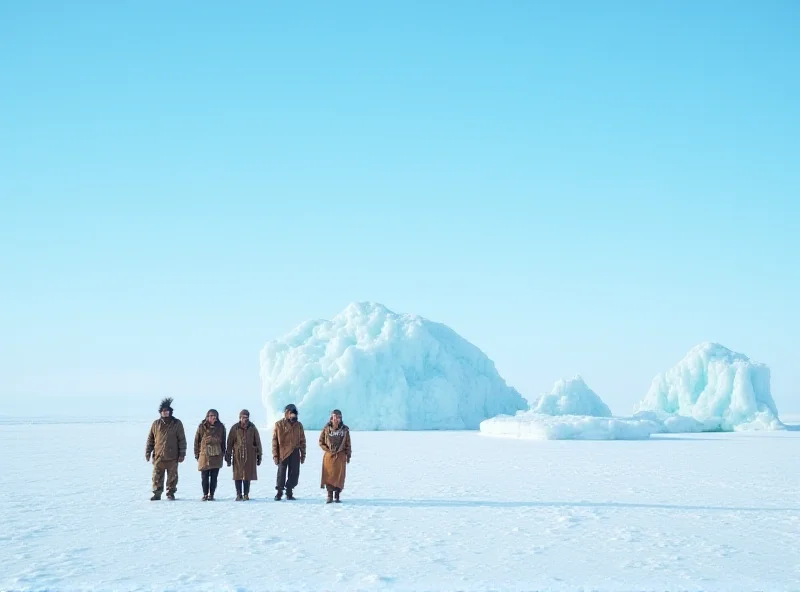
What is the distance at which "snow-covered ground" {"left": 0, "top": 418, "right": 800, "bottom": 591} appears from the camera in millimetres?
5324

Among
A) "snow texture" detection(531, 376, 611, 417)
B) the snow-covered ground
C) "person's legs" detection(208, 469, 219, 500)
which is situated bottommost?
the snow-covered ground

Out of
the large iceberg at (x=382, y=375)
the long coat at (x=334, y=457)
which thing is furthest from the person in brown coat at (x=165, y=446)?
the large iceberg at (x=382, y=375)

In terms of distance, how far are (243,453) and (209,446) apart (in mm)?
412

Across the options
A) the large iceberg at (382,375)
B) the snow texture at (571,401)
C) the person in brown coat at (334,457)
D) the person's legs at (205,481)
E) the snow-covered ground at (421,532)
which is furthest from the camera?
the snow texture at (571,401)

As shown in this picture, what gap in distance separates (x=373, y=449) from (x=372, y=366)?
11887 mm

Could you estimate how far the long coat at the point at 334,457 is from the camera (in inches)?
347

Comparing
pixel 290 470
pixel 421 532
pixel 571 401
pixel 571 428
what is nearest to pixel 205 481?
pixel 290 470

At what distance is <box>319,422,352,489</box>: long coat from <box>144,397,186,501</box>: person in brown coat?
1725mm

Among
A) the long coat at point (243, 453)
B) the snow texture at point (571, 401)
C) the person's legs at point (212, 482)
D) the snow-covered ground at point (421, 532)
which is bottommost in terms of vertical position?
the snow-covered ground at point (421, 532)

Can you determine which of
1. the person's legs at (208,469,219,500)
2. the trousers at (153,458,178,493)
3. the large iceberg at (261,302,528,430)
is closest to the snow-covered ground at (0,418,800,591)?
the trousers at (153,458,178,493)

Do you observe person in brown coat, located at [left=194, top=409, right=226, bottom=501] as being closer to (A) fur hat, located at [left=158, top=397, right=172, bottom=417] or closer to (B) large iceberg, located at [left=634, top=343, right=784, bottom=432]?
(A) fur hat, located at [left=158, top=397, right=172, bottom=417]

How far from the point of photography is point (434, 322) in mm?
33031

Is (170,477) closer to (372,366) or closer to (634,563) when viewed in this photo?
(634,563)

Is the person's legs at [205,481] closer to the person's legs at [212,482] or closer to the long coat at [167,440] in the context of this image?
the person's legs at [212,482]
